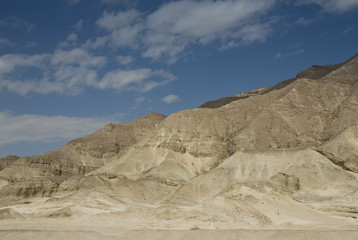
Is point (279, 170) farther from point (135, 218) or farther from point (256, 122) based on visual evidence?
point (135, 218)

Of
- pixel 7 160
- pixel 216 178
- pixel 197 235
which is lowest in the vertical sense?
pixel 197 235

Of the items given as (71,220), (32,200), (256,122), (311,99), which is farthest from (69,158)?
(71,220)

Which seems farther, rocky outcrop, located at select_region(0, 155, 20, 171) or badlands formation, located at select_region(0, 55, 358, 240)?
rocky outcrop, located at select_region(0, 155, 20, 171)

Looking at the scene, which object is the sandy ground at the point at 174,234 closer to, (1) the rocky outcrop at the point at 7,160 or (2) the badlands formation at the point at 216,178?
(2) the badlands formation at the point at 216,178

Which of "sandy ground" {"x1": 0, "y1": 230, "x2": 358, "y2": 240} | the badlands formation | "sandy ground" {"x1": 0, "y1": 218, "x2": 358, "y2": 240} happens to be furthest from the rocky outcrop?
"sandy ground" {"x1": 0, "y1": 230, "x2": 358, "y2": 240}

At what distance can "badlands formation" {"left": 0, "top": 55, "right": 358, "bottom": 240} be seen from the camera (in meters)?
26.2

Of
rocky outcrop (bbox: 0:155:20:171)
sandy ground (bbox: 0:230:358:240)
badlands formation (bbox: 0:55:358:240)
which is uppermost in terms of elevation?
rocky outcrop (bbox: 0:155:20:171)

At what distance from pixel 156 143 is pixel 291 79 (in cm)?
3887

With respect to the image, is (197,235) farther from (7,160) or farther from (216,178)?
(7,160)

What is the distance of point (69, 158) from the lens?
8094cm

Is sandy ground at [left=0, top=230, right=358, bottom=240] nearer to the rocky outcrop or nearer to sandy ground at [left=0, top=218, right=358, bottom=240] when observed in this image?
sandy ground at [left=0, top=218, right=358, bottom=240]

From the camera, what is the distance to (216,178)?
4803 cm

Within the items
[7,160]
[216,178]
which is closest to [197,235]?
[216,178]

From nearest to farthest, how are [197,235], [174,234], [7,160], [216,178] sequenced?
[197,235] → [174,234] → [216,178] → [7,160]
